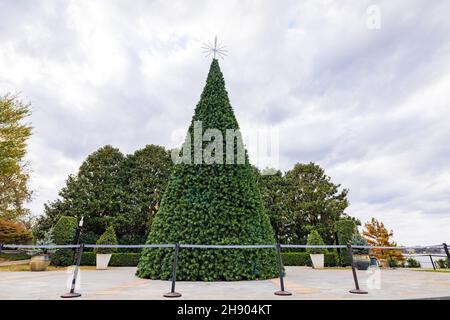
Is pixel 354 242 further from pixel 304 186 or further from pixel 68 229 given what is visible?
pixel 68 229

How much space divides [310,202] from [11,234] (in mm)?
24457

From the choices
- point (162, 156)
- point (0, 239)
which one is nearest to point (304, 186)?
point (162, 156)

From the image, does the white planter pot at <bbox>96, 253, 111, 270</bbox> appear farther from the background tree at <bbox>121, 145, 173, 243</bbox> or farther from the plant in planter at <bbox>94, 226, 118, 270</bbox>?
the background tree at <bbox>121, 145, 173, 243</bbox>

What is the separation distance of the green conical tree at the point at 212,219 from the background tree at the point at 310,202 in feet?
56.2

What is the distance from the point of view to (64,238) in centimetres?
1598

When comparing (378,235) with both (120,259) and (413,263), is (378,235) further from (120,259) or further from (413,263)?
(120,259)

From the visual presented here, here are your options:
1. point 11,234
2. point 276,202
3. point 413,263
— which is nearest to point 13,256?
point 11,234

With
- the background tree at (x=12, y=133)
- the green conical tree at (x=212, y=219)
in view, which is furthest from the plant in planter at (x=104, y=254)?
the background tree at (x=12, y=133)

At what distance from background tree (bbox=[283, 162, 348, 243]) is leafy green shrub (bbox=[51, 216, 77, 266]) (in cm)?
1691

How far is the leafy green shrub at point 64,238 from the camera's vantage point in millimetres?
15969

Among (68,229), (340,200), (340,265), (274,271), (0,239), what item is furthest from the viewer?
(340,200)

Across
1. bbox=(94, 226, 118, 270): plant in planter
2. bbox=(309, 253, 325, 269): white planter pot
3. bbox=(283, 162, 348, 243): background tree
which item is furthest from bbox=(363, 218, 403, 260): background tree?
bbox=(94, 226, 118, 270): plant in planter

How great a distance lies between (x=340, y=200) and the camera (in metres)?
25.5

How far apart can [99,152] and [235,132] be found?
19311 mm
